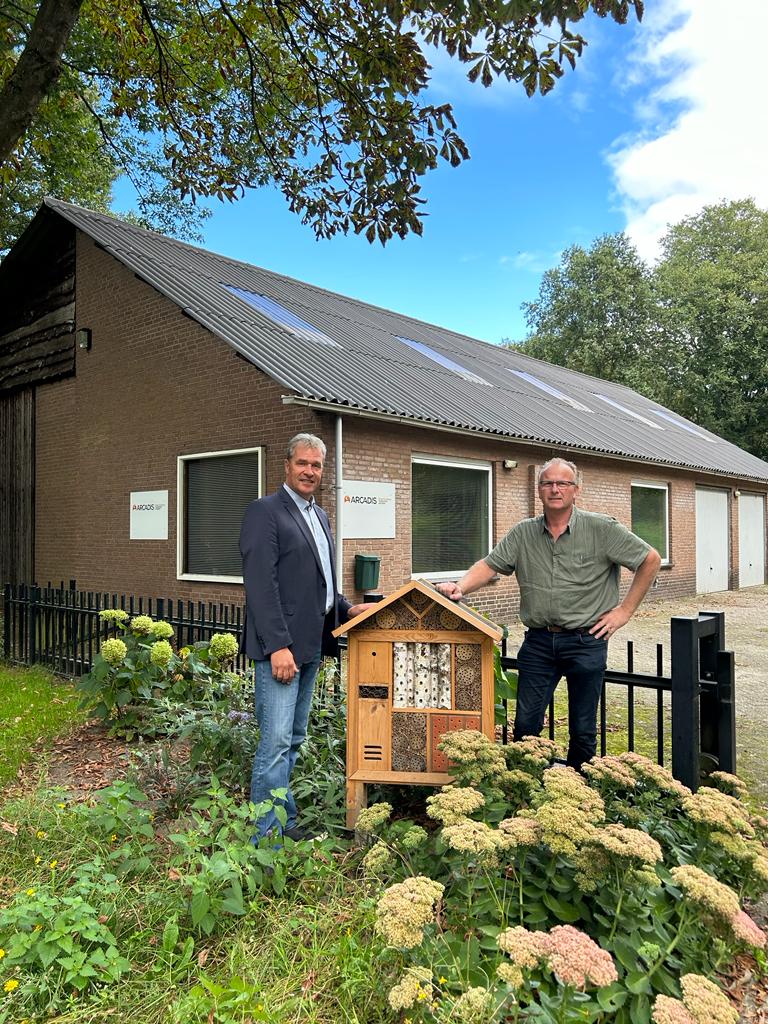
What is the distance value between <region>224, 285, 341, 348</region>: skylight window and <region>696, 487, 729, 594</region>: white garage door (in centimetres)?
1133

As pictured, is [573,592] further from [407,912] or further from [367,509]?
[367,509]

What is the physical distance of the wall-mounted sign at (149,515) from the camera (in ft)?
36.1

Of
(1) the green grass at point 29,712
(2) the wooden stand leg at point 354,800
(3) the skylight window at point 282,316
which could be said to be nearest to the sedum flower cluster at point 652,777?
(2) the wooden stand leg at point 354,800

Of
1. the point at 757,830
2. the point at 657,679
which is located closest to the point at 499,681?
the point at 657,679

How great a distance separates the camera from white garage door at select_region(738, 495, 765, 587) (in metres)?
20.3

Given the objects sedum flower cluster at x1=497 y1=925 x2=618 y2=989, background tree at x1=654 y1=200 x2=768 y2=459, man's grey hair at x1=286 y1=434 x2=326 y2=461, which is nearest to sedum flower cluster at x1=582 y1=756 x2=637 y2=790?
sedum flower cluster at x1=497 y1=925 x2=618 y2=989

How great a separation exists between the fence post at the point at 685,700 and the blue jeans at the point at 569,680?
351 millimetres

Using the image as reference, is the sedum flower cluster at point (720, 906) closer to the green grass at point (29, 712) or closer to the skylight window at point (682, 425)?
the green grass at point (29, 712)

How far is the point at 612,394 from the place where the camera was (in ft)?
75.7

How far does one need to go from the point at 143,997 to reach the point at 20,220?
21718 mm

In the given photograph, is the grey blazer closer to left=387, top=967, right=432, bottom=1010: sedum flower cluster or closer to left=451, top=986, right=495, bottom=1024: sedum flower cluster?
left=387, top=967, right=432, bottom=1010: sedum flower cluster

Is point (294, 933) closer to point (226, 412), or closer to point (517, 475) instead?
point (226, 412)

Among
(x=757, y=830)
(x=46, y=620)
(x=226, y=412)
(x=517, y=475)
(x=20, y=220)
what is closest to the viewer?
(x=757, y=830)

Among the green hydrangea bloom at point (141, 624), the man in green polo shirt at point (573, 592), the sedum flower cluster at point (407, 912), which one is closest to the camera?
the sedum flower cluster at point (407, 912)
